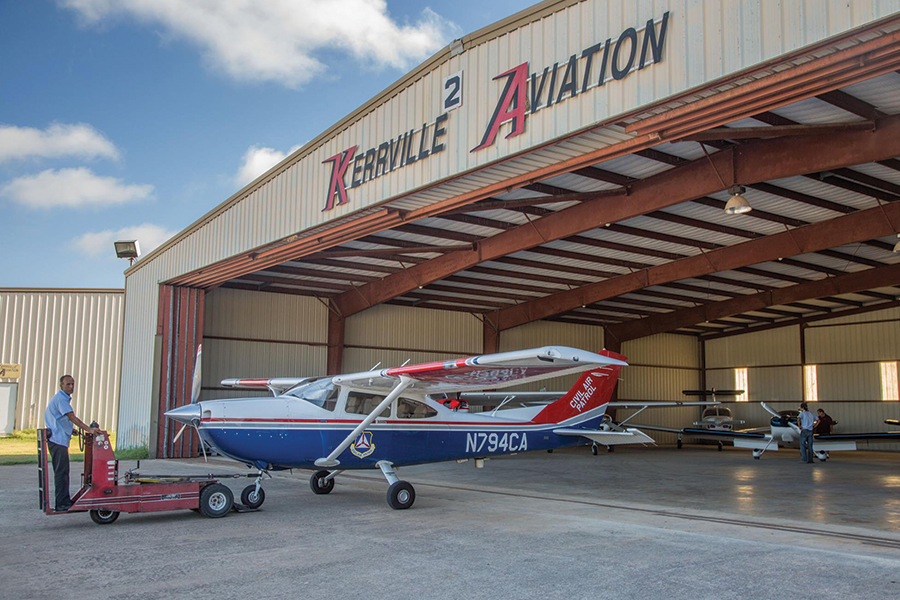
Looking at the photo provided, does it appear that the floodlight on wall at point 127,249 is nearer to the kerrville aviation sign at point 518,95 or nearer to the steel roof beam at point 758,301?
the kerrville aviation sign at point 518,95

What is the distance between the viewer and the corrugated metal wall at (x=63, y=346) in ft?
84.5

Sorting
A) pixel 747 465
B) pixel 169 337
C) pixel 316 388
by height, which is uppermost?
pixel 169 337

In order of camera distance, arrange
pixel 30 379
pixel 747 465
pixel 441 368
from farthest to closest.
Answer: pixel 30 379 < pixel 747 465 < pixel 441 368

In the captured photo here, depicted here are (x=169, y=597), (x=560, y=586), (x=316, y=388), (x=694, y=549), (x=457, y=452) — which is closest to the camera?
(x=169, y=597)

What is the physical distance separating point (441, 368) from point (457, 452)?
262 centimetres

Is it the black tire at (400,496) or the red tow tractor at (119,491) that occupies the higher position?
the red tow tractor at (119,491)

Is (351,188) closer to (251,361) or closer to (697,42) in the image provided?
(697,42)

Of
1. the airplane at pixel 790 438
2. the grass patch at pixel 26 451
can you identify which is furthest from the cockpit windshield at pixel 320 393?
the airplane at pixel 790 438

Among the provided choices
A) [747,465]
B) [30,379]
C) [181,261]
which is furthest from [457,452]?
[30,379]

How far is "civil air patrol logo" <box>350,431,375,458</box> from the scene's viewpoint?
377 inches

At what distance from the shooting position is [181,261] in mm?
17312

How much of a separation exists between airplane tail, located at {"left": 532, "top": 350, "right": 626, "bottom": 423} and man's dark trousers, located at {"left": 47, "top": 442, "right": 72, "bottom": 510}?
721 centimetres

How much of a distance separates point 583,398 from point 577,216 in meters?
3.82

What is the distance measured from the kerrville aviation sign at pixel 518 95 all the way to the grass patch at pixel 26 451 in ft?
24.9
